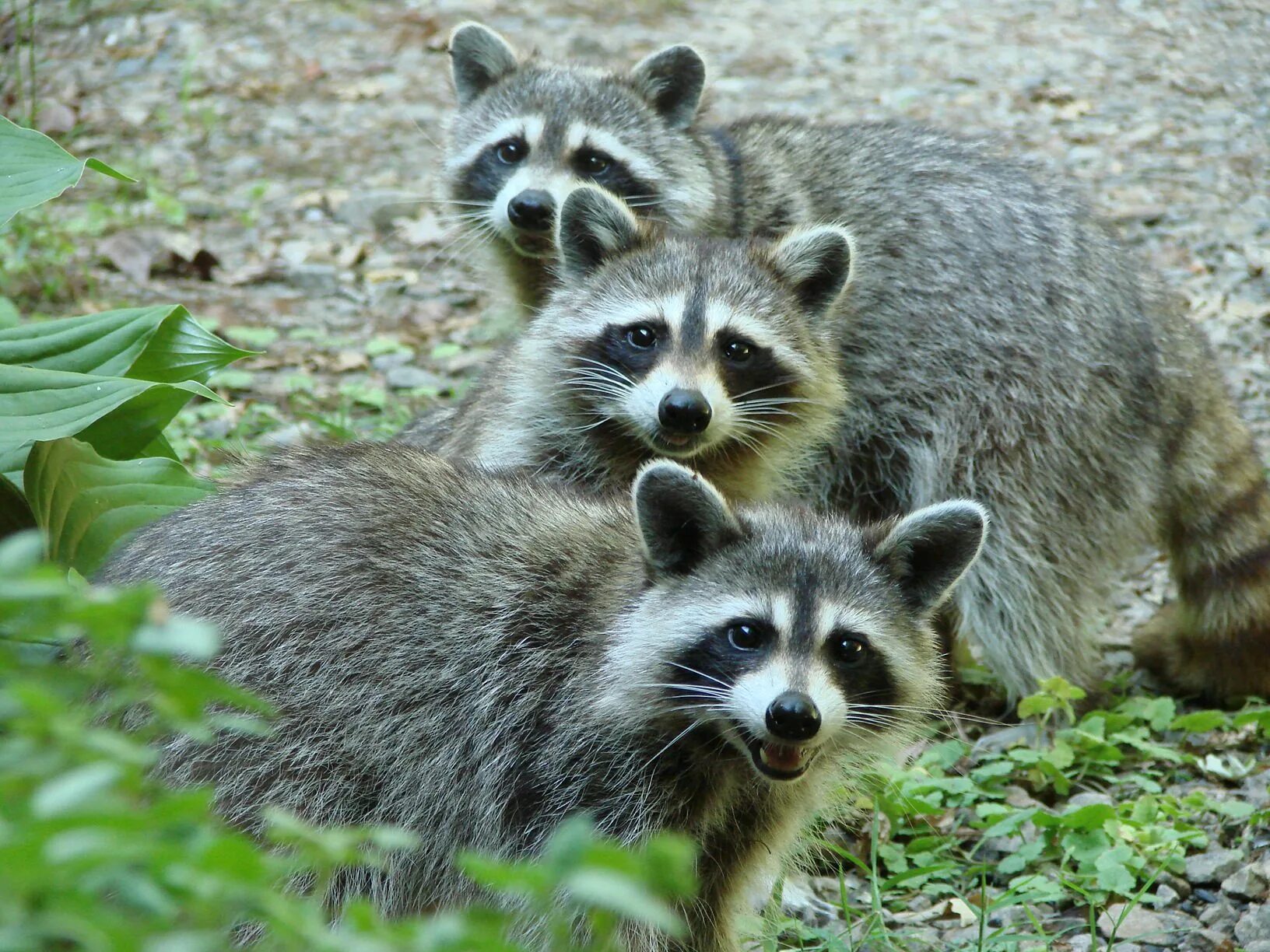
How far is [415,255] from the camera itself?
6.75 m

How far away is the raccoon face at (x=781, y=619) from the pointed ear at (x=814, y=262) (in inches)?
53.9

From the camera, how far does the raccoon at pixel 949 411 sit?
3.96m

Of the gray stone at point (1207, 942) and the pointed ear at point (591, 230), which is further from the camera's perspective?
the pointed ear at point (591, 230)

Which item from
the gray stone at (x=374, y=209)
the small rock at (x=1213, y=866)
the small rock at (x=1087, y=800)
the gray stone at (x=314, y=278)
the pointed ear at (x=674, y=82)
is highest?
the pointed ear at (x=674, y=82)

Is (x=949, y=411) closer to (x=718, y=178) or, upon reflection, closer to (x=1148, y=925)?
(x=718, y=178)

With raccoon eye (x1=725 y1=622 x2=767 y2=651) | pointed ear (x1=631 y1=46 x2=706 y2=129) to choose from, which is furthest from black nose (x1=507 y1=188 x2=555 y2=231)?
raccoon eye (x1=725 y1=622 x2=767 y2=651)

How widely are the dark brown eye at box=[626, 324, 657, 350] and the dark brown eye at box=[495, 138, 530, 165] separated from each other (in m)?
1.26

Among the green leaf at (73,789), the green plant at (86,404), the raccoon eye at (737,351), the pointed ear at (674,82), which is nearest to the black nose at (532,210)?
the pointed ear at (674,82)

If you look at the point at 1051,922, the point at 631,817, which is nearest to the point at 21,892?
the point at 631,817

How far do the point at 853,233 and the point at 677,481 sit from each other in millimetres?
2260

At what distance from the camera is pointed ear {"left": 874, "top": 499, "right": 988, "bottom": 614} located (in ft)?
9.36

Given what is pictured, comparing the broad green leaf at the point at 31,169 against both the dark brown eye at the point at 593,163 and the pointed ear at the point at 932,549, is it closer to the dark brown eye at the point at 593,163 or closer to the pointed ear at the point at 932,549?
the dark brown eye at the point at 593,163

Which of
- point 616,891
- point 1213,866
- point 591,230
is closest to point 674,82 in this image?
point 591,230

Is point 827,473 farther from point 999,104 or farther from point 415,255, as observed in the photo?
point 999,104
